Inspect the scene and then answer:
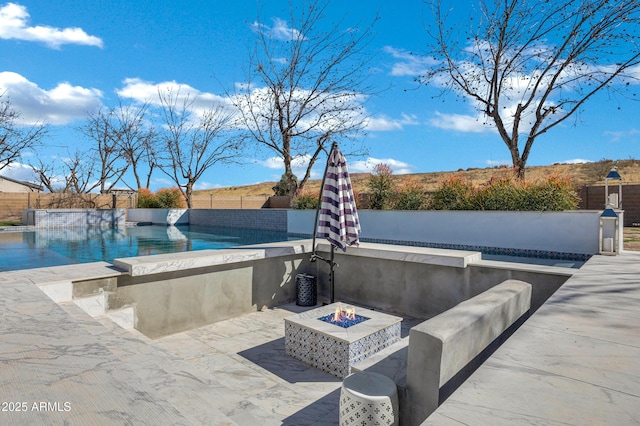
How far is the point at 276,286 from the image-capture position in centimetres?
480

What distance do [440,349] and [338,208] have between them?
2611 mm

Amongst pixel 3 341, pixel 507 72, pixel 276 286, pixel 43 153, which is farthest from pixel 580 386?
pixel 43 153

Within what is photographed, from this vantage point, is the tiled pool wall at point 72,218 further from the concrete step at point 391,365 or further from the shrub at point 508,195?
the concrete step at point 391,365

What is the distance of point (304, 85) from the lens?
14.3 meters

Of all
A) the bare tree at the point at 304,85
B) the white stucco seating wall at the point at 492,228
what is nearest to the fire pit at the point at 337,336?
the white stucco seating wall at the point at 492,228

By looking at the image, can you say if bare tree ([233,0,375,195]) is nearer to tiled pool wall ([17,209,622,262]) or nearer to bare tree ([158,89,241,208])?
tiled pool wall ([17,209,622,262])

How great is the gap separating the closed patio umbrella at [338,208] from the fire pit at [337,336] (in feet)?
3.30

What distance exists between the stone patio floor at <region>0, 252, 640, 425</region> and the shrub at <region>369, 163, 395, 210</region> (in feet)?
24.3

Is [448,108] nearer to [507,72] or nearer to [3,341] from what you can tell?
[507,72]

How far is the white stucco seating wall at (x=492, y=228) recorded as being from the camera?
22.0 ft

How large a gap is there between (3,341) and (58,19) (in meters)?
13.1

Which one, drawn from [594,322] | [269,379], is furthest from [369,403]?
[594,322]

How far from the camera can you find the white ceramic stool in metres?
1.71

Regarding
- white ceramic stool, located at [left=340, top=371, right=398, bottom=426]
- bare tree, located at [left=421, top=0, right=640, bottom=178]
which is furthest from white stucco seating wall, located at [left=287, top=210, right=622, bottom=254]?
white ceramic stool, located at [left=340, top=371, right=398, bottom=426]
